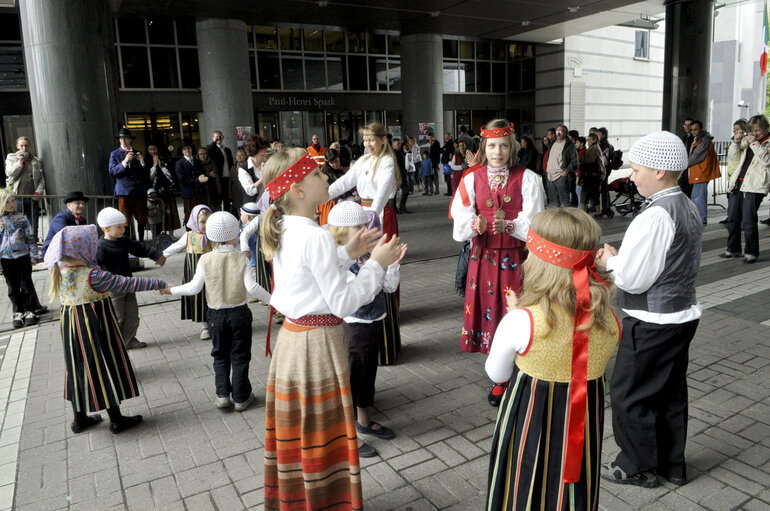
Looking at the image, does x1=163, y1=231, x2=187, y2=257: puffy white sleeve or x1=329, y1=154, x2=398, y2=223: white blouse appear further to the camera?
x1=329, y1=154, x2=398, y2=223: white blouse

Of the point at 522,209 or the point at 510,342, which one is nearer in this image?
the point at 510,342

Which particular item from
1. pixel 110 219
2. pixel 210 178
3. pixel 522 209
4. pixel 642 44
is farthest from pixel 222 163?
pixel 642 44

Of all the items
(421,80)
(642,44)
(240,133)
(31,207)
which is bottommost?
(31,207)

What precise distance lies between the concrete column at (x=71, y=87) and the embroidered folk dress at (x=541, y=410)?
821 centimetres

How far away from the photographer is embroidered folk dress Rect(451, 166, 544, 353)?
4.02 m

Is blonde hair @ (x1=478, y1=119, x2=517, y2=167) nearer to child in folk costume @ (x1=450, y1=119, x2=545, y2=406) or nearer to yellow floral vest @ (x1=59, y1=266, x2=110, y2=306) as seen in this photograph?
child in folk costume @ (x1=450, y1=119, x2=545, y2=406)

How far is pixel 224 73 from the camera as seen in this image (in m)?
15.9

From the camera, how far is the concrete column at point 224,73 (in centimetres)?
1575

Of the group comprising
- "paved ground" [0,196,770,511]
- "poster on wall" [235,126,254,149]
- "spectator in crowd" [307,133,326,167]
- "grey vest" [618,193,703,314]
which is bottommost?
"paved ground" [0,196,770,511]

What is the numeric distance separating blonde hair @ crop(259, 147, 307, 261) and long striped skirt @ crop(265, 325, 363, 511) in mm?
407

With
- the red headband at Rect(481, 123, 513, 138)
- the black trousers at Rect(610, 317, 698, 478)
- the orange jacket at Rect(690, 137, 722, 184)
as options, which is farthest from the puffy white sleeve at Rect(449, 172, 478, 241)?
the orange jacket at Rect(690, 137, 722, 184)

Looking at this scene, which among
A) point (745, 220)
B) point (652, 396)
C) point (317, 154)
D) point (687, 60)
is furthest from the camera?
point (687, 60)

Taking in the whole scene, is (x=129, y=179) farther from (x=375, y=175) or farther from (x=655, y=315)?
(x=655, y=315)

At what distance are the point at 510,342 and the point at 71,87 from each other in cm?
848
